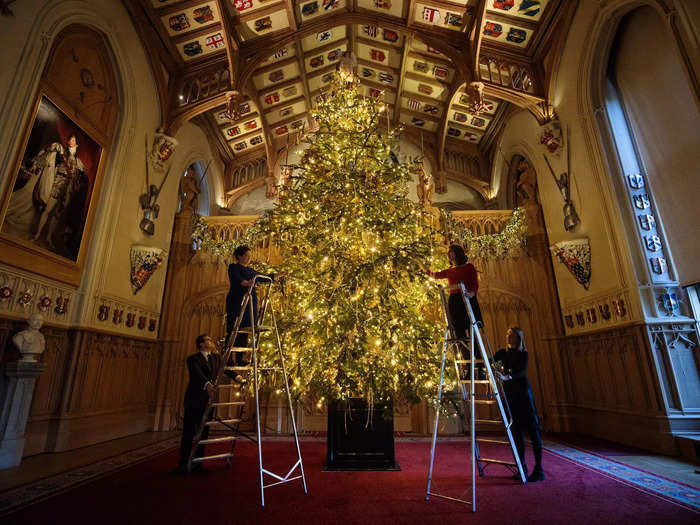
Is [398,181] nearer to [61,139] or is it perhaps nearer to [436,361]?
[436,361]

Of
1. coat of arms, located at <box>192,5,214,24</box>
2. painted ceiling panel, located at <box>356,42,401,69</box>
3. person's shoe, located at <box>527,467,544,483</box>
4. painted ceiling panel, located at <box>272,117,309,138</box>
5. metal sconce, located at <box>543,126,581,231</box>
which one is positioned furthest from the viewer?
painted ceiling panel, located at <box>272,117,309,138</box>

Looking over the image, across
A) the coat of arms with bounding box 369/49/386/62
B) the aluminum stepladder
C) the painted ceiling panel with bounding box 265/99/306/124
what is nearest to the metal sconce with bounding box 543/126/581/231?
the aluminum stepladder

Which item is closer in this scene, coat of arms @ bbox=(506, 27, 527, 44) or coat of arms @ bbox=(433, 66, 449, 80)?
coat of arms @ bbox=(506, 27, 527, 44)

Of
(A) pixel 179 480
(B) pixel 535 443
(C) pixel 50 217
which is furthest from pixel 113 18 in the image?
(B) pixel 535 443

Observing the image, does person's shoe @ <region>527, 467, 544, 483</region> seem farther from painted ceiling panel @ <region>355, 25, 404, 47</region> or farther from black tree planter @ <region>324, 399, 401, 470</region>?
painted ceiling panel @ <region>355, 25, 404, 47</region>

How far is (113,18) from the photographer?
5398 mm

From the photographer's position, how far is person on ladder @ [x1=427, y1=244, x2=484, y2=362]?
10.1ft

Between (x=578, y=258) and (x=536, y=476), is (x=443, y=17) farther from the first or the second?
(x=536, y=476)

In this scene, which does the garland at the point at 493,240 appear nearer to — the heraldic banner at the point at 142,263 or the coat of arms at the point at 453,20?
the coat of arms at the point at 453,20

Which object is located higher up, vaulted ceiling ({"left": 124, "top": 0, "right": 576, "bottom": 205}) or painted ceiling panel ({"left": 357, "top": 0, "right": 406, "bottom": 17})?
painted ceiling panel ({"left": 357, "top": 0, "right": 406, "bottom": 17})

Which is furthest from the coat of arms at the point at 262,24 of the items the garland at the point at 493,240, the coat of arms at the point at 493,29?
the garland at the point at 493,240

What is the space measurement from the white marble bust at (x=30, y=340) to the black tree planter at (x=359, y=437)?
11.2 ft

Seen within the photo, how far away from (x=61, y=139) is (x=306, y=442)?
541cm

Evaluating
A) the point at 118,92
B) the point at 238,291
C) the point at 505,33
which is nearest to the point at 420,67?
the point at 505,33
